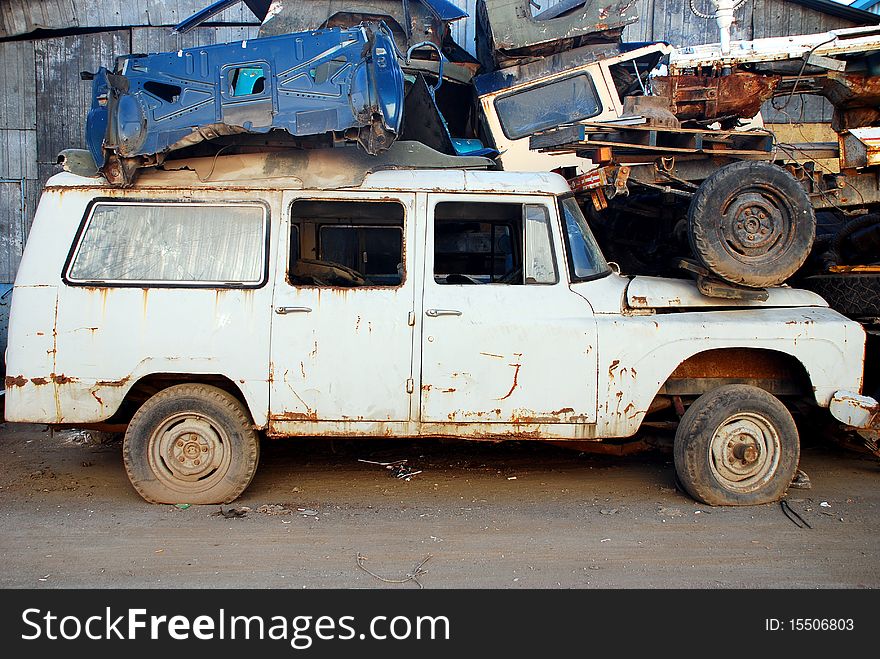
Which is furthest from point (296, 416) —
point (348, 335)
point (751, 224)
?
point (751, 224)

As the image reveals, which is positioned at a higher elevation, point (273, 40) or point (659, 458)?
point (273, 40)

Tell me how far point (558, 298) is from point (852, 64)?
10.3ft

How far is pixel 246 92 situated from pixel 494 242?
1893mm

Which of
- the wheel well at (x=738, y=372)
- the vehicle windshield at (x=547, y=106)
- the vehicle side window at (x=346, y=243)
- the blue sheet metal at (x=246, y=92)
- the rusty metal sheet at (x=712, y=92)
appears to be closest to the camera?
the blue sheet metal at (x=246, y=92)

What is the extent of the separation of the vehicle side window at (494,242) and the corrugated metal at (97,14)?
6.08 m

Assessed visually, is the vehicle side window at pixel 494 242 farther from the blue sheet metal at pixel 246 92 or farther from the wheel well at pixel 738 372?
the wheel well at pixel 738 372

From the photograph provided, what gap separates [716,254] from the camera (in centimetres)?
431

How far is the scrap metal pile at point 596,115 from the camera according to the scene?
169 inches

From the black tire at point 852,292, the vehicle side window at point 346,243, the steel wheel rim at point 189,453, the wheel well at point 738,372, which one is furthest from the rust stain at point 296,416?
the black tire at point 852,292

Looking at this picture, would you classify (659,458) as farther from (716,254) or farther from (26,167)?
(26,167)

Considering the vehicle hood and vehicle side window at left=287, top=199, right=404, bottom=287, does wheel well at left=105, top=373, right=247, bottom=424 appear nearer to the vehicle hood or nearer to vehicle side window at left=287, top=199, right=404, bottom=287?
vehicle side window at left=287, top=199, right=404, bottom=287

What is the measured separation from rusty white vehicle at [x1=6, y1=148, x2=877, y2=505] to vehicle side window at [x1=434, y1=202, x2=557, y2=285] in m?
0.02
